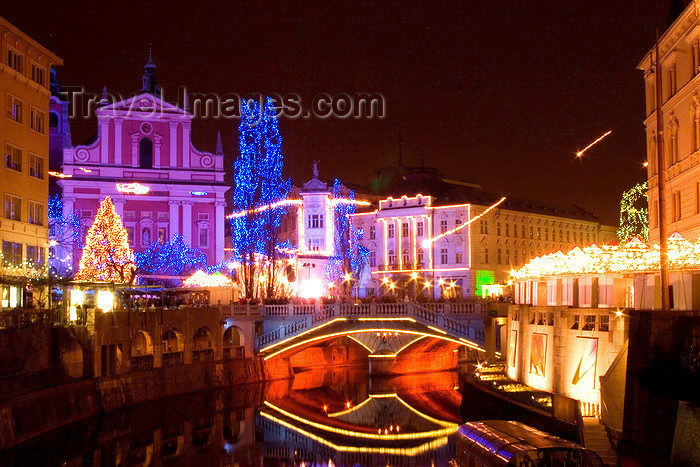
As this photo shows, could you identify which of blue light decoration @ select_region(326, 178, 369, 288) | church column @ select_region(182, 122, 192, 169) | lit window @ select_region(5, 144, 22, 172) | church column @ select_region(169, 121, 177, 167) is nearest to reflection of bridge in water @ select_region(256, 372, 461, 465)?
blue light decoration @ select_region(326, 178, 369, 288)

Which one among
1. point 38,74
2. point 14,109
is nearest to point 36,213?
point 14,109

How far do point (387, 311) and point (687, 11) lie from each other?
25.5 m

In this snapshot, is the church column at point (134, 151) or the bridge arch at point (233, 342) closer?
the bridge arch at point (233, 342)

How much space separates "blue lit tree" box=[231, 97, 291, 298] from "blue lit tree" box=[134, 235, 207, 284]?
8.64 m

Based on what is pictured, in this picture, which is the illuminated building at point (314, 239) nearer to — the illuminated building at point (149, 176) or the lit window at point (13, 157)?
the illuminated building at point (149, 176)

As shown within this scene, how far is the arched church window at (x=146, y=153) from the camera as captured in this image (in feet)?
268

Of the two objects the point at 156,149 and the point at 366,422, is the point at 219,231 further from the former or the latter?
the point at 366,422

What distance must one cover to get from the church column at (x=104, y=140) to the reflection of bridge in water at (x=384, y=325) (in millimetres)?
27665

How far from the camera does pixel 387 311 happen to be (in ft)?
184

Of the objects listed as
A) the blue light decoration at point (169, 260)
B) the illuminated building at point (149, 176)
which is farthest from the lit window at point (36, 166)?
the illuminated building at point (149, 176)

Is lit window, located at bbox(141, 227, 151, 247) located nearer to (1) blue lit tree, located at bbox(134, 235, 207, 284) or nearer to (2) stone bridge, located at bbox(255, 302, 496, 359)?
(1) blue lit tree, located at bbox(134, 235, 207, 284)

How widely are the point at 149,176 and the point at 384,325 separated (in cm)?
3336

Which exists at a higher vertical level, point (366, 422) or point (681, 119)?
point (681, 119)

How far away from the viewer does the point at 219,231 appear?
83000 mm
